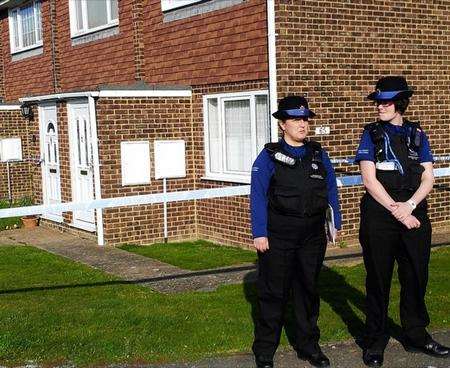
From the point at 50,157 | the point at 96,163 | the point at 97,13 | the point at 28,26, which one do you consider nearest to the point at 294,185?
the point at 96,163

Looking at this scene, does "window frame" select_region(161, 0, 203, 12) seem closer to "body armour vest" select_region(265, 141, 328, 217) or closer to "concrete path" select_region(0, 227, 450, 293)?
"concrete path" select_region(0, 227, 450, 293)

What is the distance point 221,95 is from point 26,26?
920 cm

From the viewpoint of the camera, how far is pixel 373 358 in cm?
536

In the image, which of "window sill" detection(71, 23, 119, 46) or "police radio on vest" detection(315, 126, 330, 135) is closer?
"police radio on vest" detection(315, 126, 330, 135)

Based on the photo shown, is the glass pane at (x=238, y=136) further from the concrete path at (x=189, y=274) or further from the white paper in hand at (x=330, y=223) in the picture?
the white paper in hand at (x=330, y=223)

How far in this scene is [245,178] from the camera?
35.3ft

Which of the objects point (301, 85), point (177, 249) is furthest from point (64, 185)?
point (301, 85)

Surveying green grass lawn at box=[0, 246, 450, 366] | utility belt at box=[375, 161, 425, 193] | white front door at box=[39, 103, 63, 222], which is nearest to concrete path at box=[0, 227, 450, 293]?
green grass lawn at box=[0, 246, 450, 366]

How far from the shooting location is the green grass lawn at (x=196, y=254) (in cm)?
959

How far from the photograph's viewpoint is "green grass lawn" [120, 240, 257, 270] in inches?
378

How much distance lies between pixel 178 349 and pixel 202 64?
6290 mm

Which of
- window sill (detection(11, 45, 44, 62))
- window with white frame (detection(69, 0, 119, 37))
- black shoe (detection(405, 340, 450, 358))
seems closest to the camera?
black shoe (detection(405, 340, 450, 358))

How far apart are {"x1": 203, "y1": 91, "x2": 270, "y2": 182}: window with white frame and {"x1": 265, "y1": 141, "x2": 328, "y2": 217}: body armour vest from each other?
5.10m

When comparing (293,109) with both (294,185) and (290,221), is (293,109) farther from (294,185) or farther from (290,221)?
(290,221)
